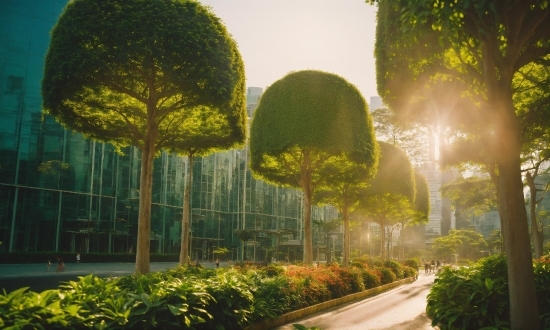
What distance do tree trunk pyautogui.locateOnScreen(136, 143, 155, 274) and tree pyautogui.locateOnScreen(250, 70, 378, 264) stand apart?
8.31 metres

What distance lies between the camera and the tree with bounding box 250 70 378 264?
2444cm

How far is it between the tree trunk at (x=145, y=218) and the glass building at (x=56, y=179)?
29.2 meters

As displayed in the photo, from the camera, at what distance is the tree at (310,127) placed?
80.2 ft

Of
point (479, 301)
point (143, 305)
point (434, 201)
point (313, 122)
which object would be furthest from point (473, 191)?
point (434, 201)

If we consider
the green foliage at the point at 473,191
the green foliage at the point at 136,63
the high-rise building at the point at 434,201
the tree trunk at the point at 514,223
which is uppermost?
the high-rise building at the point at 434,201

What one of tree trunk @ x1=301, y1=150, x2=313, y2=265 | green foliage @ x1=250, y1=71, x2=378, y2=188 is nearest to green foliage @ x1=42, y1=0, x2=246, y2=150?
green foliage @ x1=250, y1=71, x2=378, y2=188

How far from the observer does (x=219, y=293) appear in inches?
405

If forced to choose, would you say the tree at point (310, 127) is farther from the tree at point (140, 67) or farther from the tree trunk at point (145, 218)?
the tree trunk at point (145, 218)

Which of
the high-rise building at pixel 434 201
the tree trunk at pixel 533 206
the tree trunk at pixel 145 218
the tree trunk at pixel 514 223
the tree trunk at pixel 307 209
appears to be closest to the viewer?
the tree trunk at pixel 514 223

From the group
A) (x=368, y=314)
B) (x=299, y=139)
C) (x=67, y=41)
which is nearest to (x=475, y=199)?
(x=299, y=139)

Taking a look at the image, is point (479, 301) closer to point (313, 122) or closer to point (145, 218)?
point (145, 218)

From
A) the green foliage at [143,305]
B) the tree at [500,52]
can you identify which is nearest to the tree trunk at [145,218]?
the green foliage at [143,305]

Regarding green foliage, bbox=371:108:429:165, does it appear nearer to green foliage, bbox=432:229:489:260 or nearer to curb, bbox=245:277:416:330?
curb, bbox=245:277:416:330

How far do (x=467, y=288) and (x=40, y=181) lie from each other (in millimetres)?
46869
